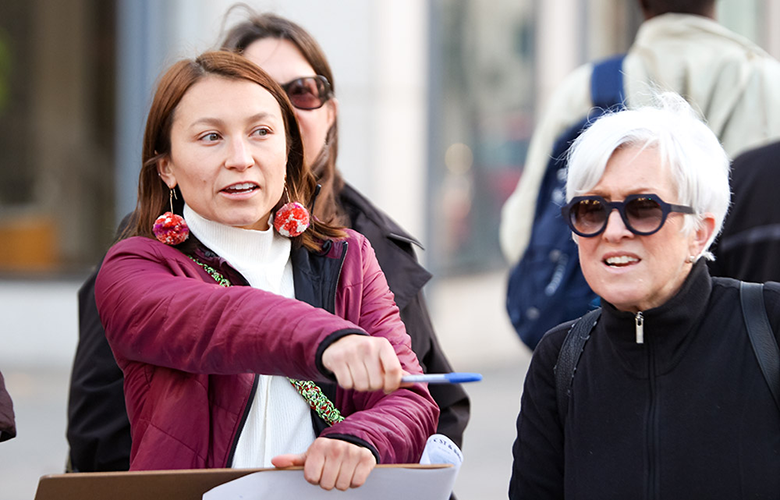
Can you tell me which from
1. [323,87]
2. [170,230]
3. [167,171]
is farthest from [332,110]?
[170,230]

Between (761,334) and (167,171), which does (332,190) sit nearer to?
(167,171)

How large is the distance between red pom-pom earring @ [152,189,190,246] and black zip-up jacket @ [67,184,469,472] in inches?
27.1

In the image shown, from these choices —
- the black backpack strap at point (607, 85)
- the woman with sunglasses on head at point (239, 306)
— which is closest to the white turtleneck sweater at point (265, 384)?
the woman with sunglasses on head at point (239, 306)

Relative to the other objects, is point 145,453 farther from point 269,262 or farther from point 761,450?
point 761,450

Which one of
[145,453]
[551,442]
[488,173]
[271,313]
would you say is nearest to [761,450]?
[551,442]

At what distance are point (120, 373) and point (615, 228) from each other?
4.70ft

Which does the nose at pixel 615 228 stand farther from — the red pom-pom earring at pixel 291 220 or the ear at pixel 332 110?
the ear at pixel 332 110

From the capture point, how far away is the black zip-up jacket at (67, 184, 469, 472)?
2904 millimetres

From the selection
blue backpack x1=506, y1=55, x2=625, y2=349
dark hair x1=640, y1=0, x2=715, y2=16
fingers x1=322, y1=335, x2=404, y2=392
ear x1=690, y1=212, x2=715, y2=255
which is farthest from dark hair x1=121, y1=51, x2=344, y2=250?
dark hair x1=640, y1=0, x2=715, y2=16

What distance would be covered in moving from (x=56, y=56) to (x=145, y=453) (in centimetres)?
870

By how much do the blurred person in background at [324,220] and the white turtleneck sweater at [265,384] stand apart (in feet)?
1.68

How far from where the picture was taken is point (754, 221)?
123 inches

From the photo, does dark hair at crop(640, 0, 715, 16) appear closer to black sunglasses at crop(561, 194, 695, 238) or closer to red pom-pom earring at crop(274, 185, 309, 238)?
black sunglasses at crop(561, 194, 695, 238)

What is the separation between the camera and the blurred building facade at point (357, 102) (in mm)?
8484
